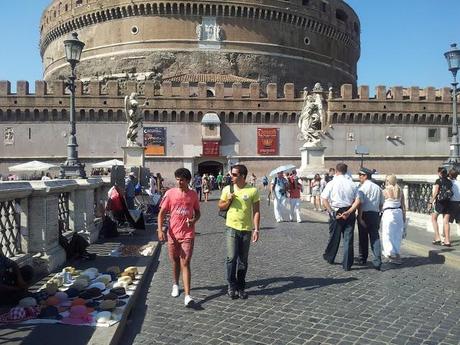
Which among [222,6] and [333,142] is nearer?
[333,142]

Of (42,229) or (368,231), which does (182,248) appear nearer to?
(42,229)

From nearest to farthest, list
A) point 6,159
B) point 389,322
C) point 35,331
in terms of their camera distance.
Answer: point 35,331
point 389,322
point 6,159

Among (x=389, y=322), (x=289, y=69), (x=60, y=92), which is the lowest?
(x=389, y=322)

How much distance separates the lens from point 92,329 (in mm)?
3658

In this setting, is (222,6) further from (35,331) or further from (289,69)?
(35,331)

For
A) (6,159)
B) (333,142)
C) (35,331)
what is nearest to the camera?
(35,331)

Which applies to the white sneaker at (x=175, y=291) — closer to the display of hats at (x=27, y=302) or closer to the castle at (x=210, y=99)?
the display of hats at (x=27, y=302)

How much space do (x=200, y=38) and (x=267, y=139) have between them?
40.8 ft

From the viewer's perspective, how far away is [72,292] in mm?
4527

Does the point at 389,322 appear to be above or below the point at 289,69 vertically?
below

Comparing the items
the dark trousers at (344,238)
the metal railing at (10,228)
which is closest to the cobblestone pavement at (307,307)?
the dark trousers at (344,238)

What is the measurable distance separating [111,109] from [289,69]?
702 inches

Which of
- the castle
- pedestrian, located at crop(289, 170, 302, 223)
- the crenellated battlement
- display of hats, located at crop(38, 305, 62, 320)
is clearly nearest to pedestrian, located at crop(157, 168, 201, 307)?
display of hats, located at crop(38, 305, 62, 320)

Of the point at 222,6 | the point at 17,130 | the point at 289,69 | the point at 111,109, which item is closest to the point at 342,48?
the point at 289,69
